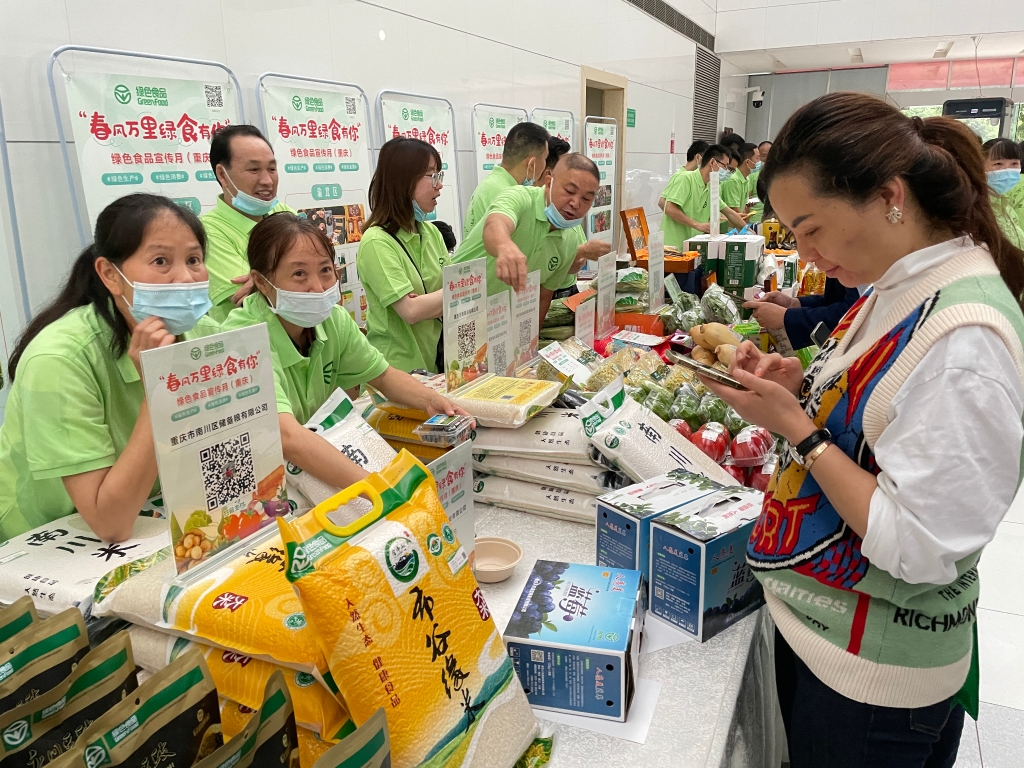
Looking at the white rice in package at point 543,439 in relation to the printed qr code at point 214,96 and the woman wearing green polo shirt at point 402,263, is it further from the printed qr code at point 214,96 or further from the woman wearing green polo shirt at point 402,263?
the printed qr code at point 214,96

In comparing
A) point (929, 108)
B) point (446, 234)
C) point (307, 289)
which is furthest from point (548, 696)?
point (929, 108)

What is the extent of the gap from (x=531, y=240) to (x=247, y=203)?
3.63 ft

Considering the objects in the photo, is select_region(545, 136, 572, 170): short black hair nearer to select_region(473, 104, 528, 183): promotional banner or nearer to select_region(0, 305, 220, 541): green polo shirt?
select_region(473, 104, 528, 183): promotional banner

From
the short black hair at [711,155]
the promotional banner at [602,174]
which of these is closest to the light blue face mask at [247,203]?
the promotional banner at [602,174]

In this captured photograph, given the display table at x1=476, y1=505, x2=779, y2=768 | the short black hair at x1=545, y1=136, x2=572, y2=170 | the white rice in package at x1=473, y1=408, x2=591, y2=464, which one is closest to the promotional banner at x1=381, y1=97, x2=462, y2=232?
the short black hair at x1=545, y1=136, x2=572, y2=170

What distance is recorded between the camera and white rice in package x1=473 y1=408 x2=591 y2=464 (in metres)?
1.67

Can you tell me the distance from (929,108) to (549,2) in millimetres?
10302

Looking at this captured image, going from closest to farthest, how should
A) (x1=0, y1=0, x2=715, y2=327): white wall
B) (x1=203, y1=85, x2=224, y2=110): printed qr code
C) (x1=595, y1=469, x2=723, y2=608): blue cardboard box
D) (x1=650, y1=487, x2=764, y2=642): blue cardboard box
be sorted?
(x1=650, y1=487, x2=764, y2=642): blue cardboard box < (x1=595, y1=469, x2=723, y2=608): blue cardboard box < (x1=0, y1=0, x2=715, y2=327): white wall < (x1=203, y1=85, x2=224, y2=110): printed qr code

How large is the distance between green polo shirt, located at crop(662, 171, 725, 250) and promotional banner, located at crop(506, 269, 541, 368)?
3.87m

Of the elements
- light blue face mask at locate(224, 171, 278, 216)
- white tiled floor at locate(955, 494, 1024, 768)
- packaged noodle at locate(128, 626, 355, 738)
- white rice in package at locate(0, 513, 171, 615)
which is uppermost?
light blue face mask at locate(224, 171, 278, 216)

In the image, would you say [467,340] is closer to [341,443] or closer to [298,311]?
[298,311]

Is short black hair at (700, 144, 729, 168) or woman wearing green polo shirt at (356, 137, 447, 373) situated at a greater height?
short black hair at (700, 144, 729, 168)

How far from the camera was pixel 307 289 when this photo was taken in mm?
1706

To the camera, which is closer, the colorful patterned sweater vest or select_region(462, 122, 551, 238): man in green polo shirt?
the colorful patterned sweater vest
